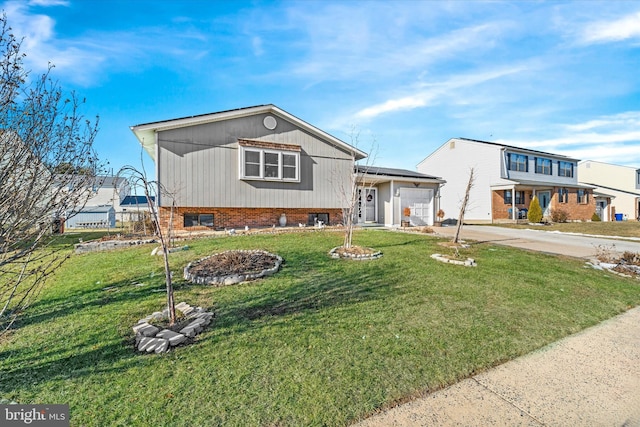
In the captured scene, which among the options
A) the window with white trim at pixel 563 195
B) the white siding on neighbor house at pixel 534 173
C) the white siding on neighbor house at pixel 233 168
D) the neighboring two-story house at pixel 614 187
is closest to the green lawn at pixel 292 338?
the white siding on neighbor house at pixel 233 168

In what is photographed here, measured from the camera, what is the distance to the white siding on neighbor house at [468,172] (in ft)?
78.5

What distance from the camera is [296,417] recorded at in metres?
2.29

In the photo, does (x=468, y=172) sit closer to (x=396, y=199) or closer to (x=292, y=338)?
(x=396, y=199)

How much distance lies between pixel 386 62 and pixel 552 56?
18.5ft

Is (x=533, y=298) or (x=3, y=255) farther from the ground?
(x=3, y=255)

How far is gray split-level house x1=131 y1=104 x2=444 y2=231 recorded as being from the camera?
1173 centimetres

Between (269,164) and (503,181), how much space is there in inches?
776

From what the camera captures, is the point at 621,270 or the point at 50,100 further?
the point at 621,270

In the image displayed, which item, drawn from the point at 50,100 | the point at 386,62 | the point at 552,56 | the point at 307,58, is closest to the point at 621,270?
the point at 552,56

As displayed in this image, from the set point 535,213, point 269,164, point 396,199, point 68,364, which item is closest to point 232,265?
point 68,364

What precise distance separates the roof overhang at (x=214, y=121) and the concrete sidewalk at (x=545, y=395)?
10425mm

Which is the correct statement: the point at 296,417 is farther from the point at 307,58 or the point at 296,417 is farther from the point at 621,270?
the point at 307,58

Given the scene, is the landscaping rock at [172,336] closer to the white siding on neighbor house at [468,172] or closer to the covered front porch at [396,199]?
the covered front porch at [396,199]

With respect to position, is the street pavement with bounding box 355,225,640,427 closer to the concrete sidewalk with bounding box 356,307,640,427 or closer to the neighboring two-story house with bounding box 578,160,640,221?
the concrete sidewalk with bounding box 356,307,640,427
